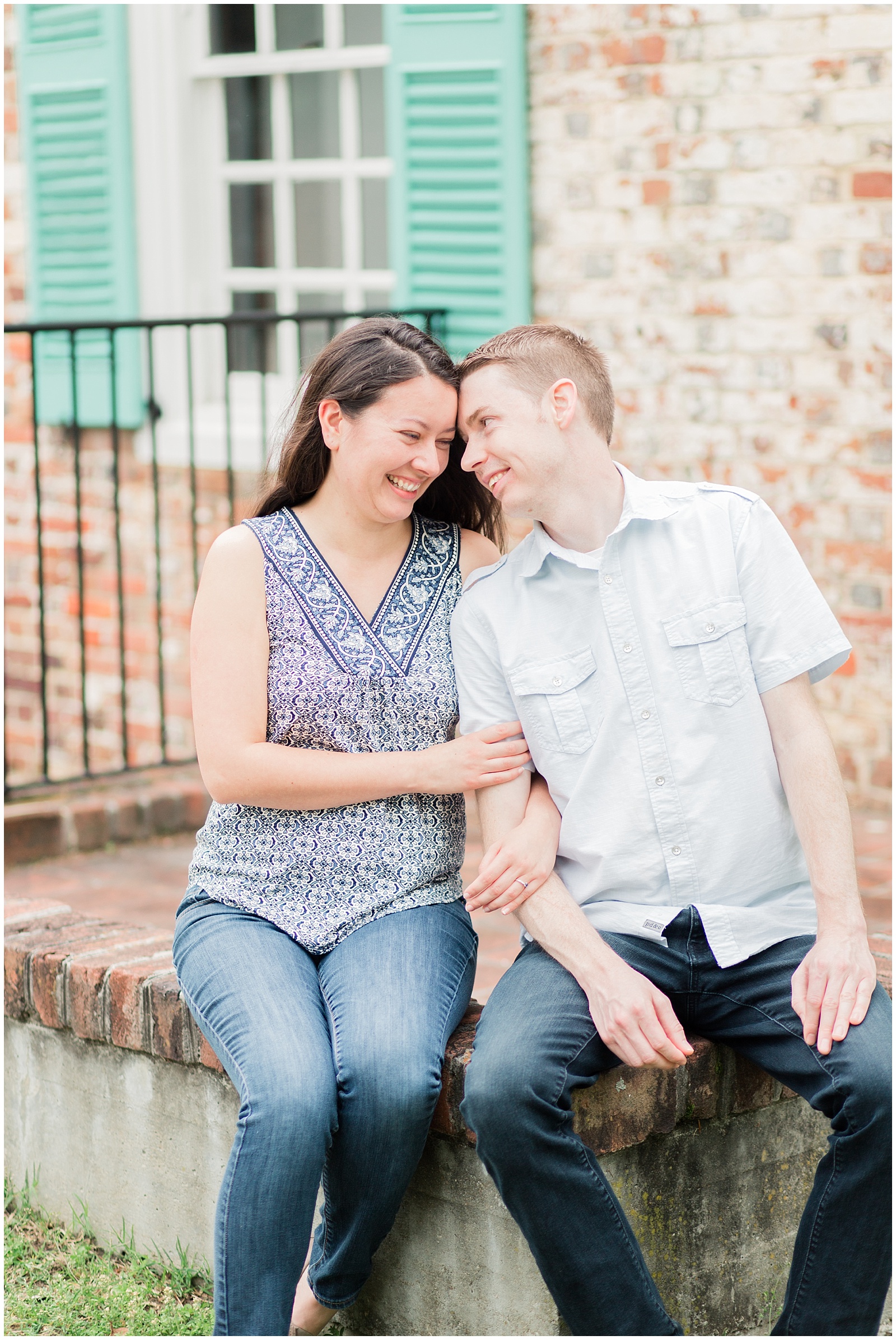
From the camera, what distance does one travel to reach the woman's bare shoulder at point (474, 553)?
92.7 inches

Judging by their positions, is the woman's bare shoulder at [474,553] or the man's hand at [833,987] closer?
the man's hand at [833,987]

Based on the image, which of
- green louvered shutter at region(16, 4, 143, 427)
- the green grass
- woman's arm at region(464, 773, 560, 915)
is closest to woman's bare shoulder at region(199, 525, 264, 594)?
woman's arm at region(464, 773, 560, 915)

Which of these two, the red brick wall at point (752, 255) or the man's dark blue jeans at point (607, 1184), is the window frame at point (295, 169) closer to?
the red brick wall at point (752, 255)

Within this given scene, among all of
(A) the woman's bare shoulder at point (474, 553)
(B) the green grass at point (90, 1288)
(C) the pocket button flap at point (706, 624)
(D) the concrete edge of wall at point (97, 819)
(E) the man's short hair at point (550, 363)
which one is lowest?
(B) the green grass at point (90, 1288)

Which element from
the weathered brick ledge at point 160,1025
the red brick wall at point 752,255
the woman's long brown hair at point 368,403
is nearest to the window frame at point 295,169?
the red brick wall at point 752,255

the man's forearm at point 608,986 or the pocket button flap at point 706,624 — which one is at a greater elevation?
the pocket button flap at point 706,624

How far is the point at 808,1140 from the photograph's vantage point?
2.34 meters

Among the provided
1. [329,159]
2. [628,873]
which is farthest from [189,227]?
[628,873]

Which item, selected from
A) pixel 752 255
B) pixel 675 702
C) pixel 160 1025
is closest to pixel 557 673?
pixel 675 702

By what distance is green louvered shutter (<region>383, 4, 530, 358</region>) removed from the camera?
14.9 ft

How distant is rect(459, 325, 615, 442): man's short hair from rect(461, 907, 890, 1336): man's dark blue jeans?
85cm

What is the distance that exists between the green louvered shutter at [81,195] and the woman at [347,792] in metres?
3.76

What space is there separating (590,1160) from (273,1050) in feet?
1.41

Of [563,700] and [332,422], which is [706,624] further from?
[332,422]
